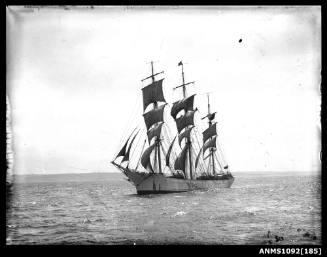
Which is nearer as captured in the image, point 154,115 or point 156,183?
point 154,115

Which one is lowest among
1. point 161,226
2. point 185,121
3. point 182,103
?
point 161,226

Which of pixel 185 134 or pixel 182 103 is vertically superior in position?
pixel 182 103

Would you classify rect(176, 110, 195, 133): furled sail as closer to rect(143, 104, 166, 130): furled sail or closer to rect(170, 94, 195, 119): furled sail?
rect(143, 104, 166, 130): furled sail

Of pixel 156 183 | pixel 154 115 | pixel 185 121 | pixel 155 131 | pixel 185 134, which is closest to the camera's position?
pixel 154 115

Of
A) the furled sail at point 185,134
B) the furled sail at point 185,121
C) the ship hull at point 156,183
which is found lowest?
the ship hull at point 156,183

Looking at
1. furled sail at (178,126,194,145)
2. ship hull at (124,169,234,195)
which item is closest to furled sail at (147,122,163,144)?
ship hull at (124,169,234,195)

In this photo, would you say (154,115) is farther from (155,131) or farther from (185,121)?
(185,121)

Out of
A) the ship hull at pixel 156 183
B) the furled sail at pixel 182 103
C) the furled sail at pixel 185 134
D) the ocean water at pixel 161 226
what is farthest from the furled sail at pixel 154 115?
the ocean water at pixel 161 226

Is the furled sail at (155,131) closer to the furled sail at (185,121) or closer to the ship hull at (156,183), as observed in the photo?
the furled sail at (185,121)

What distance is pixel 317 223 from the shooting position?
12023 millimetres

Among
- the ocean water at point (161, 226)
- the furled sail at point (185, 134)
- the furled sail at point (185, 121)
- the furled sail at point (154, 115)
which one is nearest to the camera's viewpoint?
the ocean water at point (161, 226)

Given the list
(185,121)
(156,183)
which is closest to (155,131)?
(185,121)
